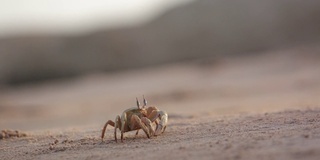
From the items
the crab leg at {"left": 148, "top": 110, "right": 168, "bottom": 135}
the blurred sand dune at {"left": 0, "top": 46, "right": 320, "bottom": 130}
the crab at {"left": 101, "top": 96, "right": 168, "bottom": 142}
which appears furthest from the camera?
the blurred sand dune at {"left": 0, "top": 46, "right": 320, "bottom": 130}

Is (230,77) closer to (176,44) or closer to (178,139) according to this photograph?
(178,139)

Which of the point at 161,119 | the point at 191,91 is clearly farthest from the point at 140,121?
the point at 191,91

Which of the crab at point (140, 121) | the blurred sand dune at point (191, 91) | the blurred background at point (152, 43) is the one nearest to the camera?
the crab at point (140, 121)

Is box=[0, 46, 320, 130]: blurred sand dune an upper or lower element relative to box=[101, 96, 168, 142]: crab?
upper

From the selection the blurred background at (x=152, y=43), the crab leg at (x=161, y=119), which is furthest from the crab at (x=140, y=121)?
the blurred background at (x=152, y=43)

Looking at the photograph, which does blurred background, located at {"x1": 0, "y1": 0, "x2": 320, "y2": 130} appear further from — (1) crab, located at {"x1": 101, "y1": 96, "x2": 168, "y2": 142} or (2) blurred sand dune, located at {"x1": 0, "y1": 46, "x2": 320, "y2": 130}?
(1) crab, located at {"x1": 101, "y1": 96, "x2": 168, "y2": 142}

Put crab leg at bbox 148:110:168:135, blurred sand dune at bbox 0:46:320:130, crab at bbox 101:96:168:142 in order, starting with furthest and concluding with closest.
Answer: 1. blurred sand dune at bbox 0:46:320:130
2. crab leg at bbox 148:110:168:135
3. crab at bbox 101:96:168:142

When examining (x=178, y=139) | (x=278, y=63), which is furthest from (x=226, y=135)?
(x=278, y=63)

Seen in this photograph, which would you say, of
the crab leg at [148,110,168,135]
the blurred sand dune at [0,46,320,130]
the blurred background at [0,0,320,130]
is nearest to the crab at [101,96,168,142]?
the crab leg at [148,110,168,135]

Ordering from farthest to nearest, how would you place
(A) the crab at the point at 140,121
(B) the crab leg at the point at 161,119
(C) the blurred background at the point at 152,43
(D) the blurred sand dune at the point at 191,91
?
1. (C) the blurred background at the point at 152,43
2. (D) the blurred sand dune at the point at 191,91
3. (B) the crab leg at the point at 161,119
4. (A) the crab at the point at 140,121

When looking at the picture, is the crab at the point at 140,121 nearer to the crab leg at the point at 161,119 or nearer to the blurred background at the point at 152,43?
the crab leg at the point at 161,119

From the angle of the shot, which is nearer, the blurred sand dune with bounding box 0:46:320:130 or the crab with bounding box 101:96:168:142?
the crab with bounding box 101:96:168:142
